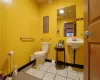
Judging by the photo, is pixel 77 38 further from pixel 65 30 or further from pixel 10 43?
pixel 10 43

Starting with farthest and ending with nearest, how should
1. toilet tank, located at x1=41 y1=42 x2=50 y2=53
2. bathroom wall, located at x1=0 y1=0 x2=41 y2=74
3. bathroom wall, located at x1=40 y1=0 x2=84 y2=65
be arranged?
toilet tank, located at x1=41 y1=42 x2=50 y2=53
bathroom wall, located at x1=40 y1=0 x2=84 y2=65
bathroom wall, located at x1=0 y1=0 x2=41 y2=74

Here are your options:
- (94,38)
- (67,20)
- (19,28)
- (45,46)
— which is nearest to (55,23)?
(67,20)

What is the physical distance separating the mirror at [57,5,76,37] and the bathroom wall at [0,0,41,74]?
899mm

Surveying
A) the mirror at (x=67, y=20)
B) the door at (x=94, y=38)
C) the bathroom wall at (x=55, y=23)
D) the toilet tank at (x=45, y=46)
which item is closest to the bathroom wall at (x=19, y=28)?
the toilet tank at (x=45, y=46)

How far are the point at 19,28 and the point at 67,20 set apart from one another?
1486 millimetres

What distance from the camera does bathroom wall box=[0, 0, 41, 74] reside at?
184 centimetres

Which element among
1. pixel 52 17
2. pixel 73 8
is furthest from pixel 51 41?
pixel 73 8

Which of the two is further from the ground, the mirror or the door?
the mirror

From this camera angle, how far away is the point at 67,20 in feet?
8.64

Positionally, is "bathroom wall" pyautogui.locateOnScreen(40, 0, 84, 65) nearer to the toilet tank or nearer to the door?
the toilet tank

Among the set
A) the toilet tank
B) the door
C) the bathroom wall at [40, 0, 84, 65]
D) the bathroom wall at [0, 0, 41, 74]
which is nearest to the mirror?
the bathroom wall at [40, 0, 84, 65]

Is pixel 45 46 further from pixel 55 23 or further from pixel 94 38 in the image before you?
pixel 94 38

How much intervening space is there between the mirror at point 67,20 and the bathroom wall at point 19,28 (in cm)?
90

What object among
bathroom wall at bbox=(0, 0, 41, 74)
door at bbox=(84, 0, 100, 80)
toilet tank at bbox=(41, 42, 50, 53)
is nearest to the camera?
door at bbox=(84, 0, 100, 80)
